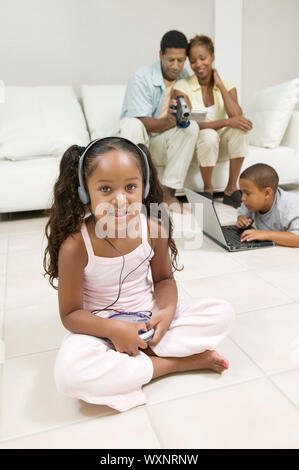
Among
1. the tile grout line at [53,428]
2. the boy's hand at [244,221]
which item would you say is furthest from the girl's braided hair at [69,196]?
the boy's hand at [244,221]

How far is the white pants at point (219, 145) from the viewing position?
2.35 m

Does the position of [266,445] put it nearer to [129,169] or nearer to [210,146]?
Result: [129,169]

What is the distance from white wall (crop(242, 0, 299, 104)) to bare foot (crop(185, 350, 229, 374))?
9.58 feet

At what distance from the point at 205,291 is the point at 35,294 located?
0.59 meters

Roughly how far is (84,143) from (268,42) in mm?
1904

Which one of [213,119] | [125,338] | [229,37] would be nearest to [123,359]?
[125,338]

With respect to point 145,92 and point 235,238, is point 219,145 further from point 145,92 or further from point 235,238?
point 235,238

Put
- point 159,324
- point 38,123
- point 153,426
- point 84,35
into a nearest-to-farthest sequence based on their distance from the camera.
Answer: point 153,426 < point 159,324 < point 38,123 < point 84,35

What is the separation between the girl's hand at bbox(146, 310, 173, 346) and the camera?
87 centimetres

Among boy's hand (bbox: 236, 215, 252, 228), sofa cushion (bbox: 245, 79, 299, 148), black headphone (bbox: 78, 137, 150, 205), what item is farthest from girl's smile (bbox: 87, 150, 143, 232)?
sofa cushion (bbox: 245, 79, 299, 148)

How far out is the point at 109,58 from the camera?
296 centimetres

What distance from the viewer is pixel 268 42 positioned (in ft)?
10.8

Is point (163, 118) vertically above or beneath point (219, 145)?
above

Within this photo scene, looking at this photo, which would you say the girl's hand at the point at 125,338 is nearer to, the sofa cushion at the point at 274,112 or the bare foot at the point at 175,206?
the bare foot at the point at 175,206
